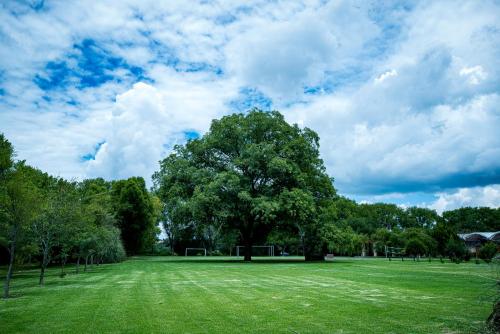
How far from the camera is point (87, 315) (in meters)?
10.2

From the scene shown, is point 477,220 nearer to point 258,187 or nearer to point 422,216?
point 422,216

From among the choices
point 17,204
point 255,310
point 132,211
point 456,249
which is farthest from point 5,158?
point 456,249

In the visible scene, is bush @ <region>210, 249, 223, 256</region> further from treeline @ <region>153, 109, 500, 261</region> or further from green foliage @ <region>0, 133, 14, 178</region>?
green foliage @ <region>0, 133, 14, 178</region>

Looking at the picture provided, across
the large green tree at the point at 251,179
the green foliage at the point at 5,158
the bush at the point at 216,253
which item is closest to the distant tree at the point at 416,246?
the large green tree at the point at 251,179

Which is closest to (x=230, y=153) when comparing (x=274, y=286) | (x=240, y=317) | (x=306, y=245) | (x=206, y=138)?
(x=206, y=138)

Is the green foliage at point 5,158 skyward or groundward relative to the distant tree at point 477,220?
groundward

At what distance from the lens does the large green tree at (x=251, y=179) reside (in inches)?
1473

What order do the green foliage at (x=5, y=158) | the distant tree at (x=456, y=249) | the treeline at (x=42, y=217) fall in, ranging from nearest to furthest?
the treeline at (x=42, y=217)
the green foliage at (x=5, y=158)
the distant tree at (x=456, y=249)

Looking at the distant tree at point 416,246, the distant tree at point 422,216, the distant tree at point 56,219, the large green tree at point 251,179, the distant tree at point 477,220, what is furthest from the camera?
the distant tree at point 422,216

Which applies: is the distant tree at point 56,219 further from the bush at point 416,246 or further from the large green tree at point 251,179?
the bush at point 416,246

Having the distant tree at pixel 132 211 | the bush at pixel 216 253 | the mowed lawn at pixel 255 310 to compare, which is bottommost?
the mowed lawn at pixel 255 310

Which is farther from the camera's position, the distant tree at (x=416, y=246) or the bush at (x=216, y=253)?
the bush at (x=216, y=253)

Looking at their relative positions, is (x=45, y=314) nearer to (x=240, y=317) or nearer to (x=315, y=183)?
(x=240, y=317)

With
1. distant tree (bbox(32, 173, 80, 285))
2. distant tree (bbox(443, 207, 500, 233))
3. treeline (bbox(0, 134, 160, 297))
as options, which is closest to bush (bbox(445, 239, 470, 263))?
treeline (bbox(0, 134, 160, 297))
